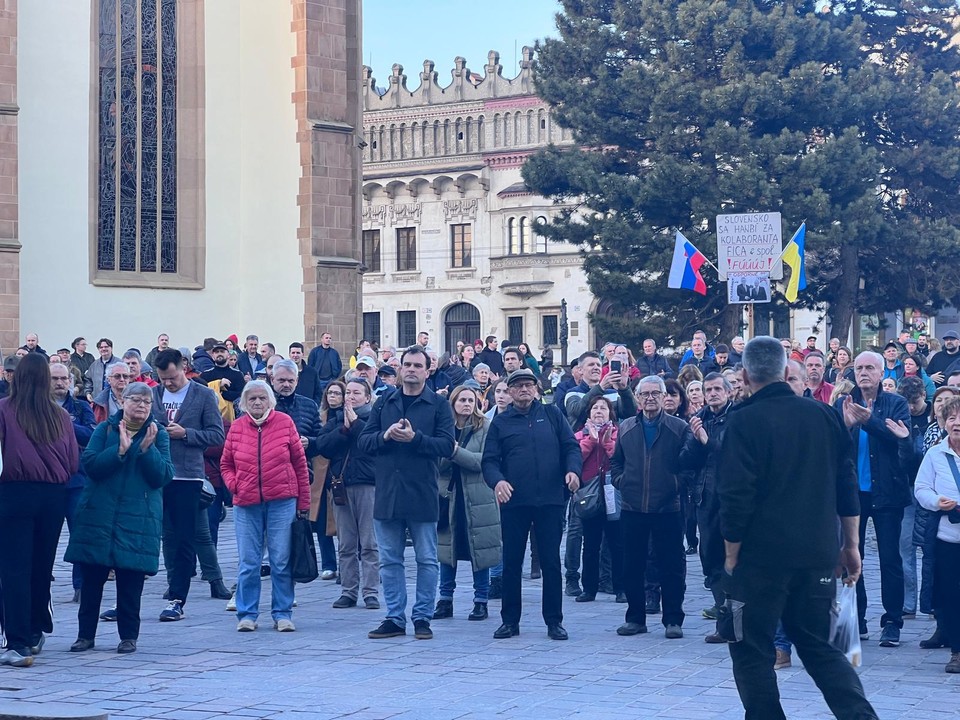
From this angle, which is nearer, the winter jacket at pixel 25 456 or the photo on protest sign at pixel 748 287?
the winter jacket at pixel 25 456

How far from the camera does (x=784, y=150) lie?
32.1 meters

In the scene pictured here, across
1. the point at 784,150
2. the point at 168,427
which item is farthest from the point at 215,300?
the point at 168,427

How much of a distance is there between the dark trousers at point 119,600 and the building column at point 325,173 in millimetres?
17710

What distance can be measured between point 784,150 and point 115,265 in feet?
46.4

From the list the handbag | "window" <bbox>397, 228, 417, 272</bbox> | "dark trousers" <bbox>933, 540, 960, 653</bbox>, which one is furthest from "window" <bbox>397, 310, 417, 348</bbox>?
"dark trousers" <bbox>933, 540, 960, 653</bbox>

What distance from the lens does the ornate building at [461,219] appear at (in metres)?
60.2

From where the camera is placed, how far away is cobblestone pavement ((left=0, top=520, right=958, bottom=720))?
7.50 m

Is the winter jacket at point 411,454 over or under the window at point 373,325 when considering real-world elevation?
under

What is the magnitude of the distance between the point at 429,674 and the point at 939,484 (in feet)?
10.4

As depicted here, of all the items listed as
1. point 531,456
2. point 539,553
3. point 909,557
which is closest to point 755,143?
point 909,557

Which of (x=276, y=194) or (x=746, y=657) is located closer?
(x=746, y=657)

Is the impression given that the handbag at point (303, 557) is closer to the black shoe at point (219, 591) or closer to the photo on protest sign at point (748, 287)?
the black shoe at point (219, 591)

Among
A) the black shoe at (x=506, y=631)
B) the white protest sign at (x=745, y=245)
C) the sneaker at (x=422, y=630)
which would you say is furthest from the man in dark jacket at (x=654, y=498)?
the white protest sign at (x=745, y=245)

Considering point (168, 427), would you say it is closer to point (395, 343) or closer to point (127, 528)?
A: point (127, 528)
